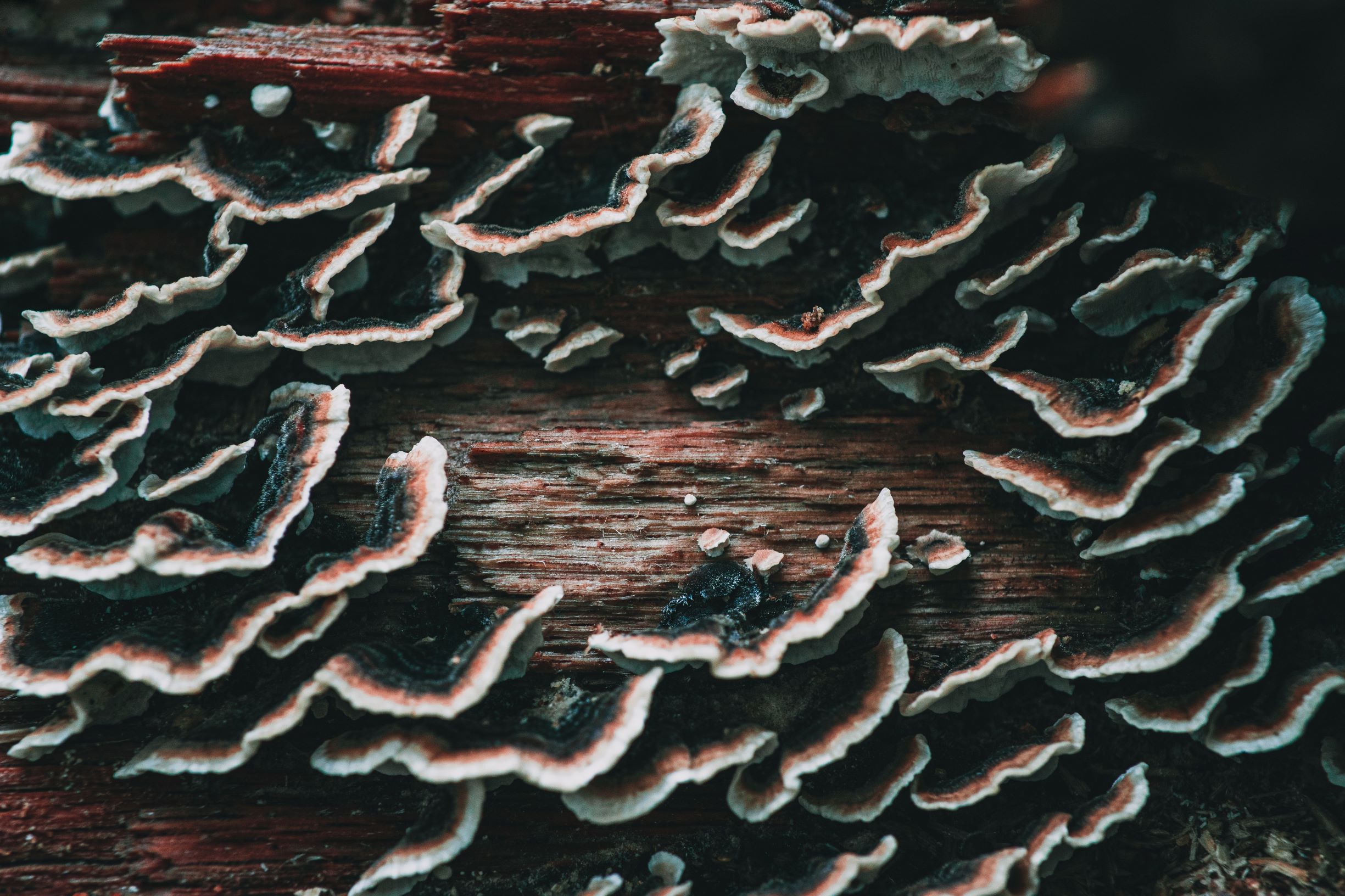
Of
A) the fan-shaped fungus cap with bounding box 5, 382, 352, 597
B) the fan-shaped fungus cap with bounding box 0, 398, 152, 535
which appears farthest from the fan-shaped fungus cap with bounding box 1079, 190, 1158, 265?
the fan-shaped fungus cap with bounding box 0, 398, 152, 535

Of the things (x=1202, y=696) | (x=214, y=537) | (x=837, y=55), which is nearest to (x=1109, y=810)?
(x=1202, y=696)

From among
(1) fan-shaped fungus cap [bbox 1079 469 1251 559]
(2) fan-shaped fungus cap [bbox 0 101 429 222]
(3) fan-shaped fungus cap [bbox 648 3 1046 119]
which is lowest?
(1) fan-shaped fungus cap [bbox 1079 469 1251 559]

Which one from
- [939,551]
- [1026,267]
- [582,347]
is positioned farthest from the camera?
[582,347]

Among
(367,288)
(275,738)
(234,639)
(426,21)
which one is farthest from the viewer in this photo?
(426,21)

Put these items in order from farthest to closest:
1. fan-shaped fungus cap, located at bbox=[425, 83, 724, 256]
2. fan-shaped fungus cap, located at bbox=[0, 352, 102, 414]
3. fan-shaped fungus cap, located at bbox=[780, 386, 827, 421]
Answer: fan-shaped fungus cap, located at bbox=[780, 386, 827, 421] < fan-shaped fungus cap, located at bbox=[425, 83, 724, 256] < fan-shaped fungus cap, located at bbox=[0, 352, 102, 414]

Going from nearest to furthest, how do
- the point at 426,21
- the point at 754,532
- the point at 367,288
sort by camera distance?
1. the point at 754,532
2. the point at 367,288
3. the point at 426,21

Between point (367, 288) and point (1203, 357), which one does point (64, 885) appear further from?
point (1203, 357)

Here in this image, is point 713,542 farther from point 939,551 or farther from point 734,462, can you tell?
point 939,551

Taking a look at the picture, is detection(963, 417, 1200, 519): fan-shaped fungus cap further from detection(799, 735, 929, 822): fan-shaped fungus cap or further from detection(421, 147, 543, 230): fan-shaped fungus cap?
detection(421, 147, 543, 230): fan-shaped fungus cap

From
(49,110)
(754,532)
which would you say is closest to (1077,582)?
(754,532)
